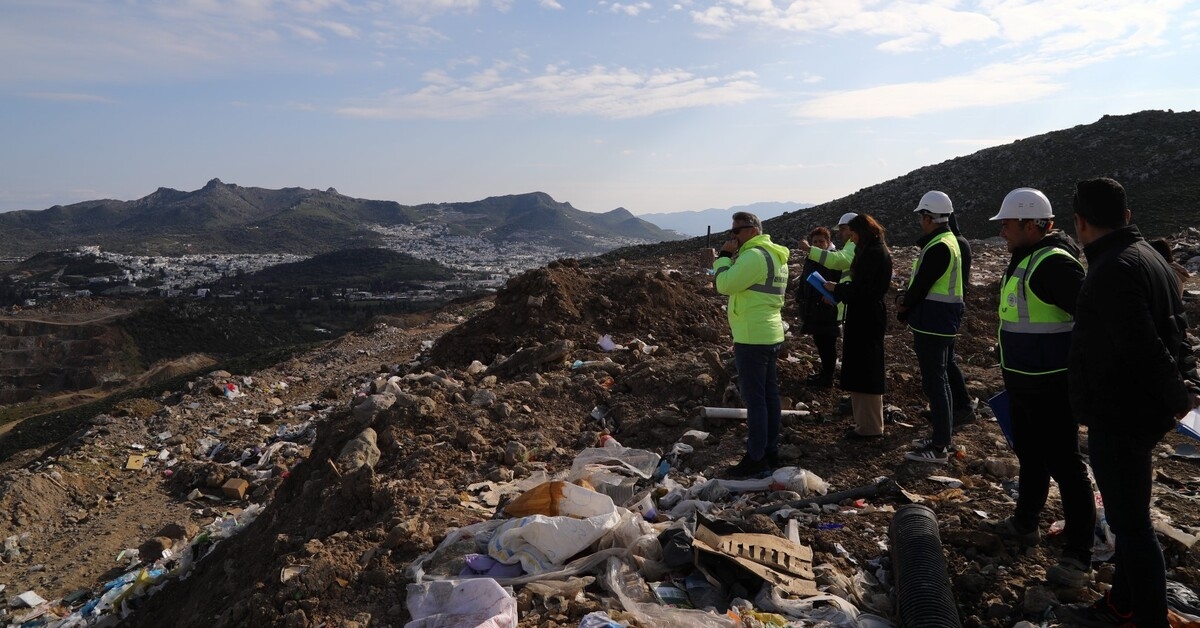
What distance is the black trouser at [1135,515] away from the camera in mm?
2332

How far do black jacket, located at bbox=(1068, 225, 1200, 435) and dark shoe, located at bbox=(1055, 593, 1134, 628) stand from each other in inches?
27.9

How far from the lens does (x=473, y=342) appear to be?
31.9 feet

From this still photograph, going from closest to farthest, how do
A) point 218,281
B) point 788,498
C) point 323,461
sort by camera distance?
point 788,498
point 323,461
point 218,281

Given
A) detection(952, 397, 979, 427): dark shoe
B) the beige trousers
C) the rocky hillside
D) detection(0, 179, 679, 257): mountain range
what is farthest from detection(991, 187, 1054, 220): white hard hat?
detection(0, 179, 679, 257): mountain range

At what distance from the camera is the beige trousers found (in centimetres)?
473

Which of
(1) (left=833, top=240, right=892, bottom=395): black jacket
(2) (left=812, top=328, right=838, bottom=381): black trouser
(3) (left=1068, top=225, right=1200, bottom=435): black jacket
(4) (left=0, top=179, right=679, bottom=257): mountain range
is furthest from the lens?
(4) (left=0, top=179, right=679, bottom=257): mountain range

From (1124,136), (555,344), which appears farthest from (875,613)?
(1124,136)

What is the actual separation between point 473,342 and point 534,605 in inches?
278

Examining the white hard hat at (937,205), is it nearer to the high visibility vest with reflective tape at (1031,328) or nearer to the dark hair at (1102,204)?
the high visibility vest with reflective tape at (1031,328)

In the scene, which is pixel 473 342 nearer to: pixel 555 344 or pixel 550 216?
pixel 555 344

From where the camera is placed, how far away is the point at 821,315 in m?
5.72

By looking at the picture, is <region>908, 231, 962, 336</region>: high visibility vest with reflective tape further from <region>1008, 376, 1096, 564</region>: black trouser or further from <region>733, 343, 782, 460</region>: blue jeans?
<region>1008, 376, 1096, 564</region>: black trouser

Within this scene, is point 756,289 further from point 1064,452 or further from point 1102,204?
point 1102,204

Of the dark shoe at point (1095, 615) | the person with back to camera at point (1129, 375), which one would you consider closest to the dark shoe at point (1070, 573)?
the dark shoe at point (1095, 615)
